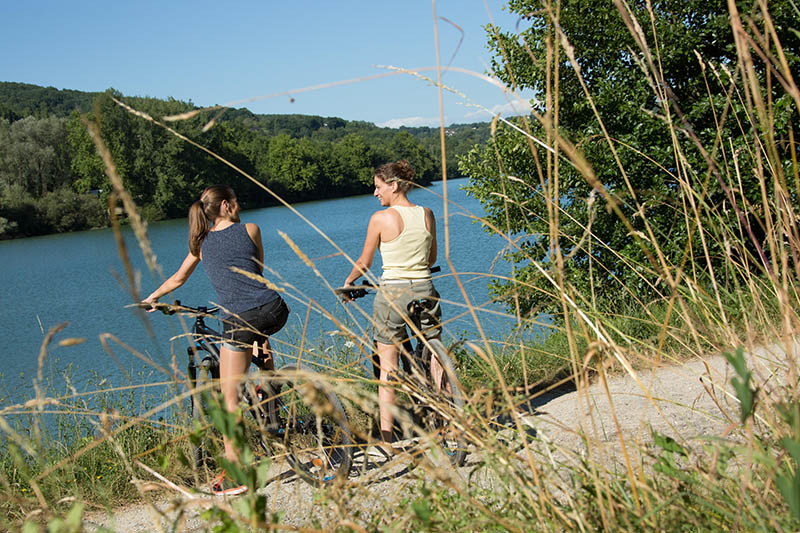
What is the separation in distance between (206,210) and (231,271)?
465 millimetres

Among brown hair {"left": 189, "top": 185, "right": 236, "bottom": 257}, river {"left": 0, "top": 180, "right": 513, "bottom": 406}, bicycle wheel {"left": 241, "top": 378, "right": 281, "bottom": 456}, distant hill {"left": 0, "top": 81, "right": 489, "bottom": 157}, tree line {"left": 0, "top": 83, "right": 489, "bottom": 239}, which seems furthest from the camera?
distant hill {"left": 0, "top": 81, "right": 489, "bottom": 157}

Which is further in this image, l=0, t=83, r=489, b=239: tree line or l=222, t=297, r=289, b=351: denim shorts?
l=0, t=83, r=489, b=239: tree line

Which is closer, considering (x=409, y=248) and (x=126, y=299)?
(x=409, y=248)

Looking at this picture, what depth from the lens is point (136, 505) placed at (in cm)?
403

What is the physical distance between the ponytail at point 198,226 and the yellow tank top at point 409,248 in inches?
46.0

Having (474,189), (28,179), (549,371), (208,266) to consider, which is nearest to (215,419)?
(208,266)

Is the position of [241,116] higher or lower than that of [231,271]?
higher

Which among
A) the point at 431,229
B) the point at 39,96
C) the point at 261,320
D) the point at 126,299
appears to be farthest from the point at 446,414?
the point at 39,96

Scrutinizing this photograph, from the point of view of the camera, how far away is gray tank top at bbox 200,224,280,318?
396cm

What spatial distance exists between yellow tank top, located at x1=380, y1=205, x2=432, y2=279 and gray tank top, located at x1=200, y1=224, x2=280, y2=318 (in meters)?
0.80

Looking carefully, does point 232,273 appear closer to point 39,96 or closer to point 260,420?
point 260,420

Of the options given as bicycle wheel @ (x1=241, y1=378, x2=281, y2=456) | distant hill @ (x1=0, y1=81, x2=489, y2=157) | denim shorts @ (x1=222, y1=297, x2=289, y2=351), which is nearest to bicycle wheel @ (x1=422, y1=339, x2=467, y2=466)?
bicycle wheel @ (x1=241, y1=378, x2=281, y2=456)

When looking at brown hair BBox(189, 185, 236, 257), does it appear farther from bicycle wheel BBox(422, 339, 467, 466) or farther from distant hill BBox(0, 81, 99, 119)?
distant hill BBox(0, 81, 99, 119)

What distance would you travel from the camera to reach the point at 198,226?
414 centimetres
